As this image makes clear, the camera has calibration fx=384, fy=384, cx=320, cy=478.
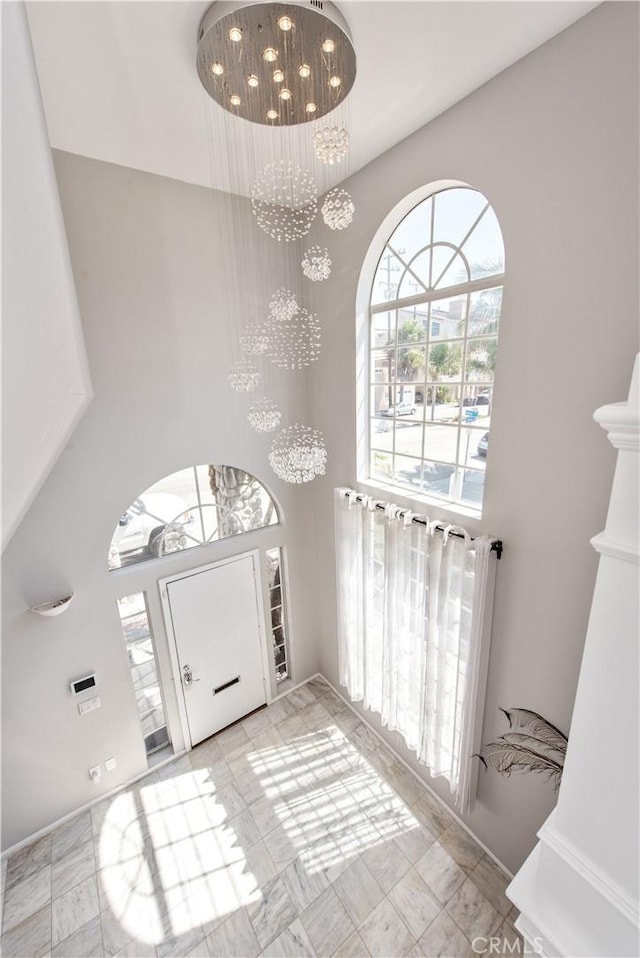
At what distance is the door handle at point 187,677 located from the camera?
11.8ft

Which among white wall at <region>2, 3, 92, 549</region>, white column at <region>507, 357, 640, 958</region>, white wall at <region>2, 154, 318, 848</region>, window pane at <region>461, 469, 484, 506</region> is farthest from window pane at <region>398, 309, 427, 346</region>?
white wall at <region>2, 3, 92, 549</region>

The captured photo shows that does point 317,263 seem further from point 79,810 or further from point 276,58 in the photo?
point 79,810

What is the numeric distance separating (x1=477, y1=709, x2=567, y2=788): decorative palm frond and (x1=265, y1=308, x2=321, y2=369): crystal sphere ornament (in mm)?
3085

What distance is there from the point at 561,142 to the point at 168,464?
316 centimetres

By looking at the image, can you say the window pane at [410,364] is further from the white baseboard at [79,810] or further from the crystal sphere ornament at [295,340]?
the white baseboard at [79,810]

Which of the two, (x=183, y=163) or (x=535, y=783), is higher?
(x=183, y=163)

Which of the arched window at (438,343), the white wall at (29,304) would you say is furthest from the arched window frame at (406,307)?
the white wall at (29,304)

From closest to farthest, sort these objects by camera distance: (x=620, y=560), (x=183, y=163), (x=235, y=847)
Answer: (x=620, y=560), (x=183, y=163), (x=235, y=847)

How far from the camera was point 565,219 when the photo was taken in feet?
6.16

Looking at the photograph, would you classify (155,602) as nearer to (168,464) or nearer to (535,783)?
(168,464)

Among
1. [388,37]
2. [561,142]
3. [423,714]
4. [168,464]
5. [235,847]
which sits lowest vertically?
[235,847]

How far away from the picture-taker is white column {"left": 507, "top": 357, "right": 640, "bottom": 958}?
4.10 feet

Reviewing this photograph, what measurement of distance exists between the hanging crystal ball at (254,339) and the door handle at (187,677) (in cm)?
294

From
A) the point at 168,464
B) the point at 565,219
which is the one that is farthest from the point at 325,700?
the point at 565,219
